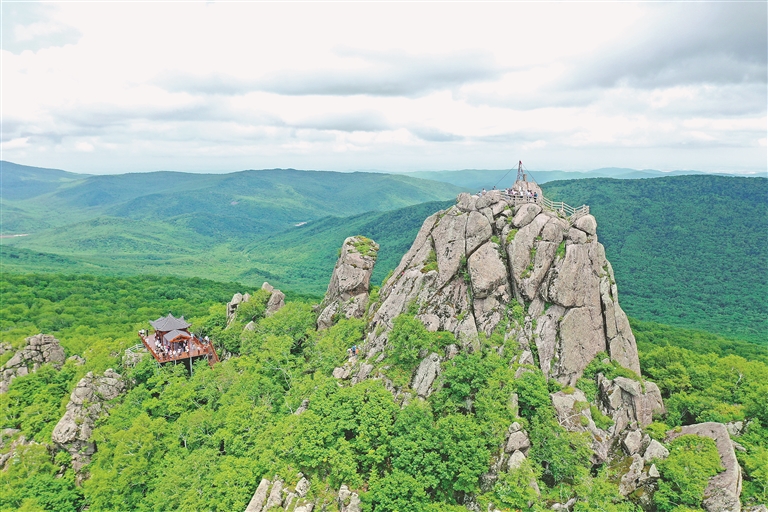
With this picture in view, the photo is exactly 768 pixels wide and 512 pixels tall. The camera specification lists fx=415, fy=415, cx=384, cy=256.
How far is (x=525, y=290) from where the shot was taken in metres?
38.8

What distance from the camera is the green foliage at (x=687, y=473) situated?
90.7 feet

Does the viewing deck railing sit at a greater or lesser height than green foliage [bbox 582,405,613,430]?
greater

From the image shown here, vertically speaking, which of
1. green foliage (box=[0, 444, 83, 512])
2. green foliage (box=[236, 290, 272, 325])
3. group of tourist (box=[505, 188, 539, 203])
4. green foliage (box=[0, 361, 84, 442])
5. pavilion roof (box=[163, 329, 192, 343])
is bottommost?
green foliage (box=[0, 444, 83, 512])

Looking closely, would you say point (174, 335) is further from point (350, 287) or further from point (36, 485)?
point (350, 287)

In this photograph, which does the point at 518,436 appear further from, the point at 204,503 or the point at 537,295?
the point at 204,503

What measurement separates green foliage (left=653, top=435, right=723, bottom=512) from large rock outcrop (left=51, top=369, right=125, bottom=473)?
5509 cm

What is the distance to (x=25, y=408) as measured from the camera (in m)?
52.2

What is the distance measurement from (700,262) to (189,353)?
175651 millimetres

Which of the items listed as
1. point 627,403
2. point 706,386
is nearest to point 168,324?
point 627,403

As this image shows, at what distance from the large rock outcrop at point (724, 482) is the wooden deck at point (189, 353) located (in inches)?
2103

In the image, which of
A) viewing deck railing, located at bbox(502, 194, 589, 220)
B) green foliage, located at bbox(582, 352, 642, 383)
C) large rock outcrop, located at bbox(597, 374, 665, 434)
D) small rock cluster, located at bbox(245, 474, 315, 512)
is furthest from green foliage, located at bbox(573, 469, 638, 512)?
viewing deck railing, located at bbox(502, 194, 589, 220)

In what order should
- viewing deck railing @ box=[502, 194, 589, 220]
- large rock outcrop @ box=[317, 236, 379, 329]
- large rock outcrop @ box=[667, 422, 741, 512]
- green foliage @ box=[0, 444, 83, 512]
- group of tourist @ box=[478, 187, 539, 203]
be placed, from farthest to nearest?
large rock outcrop @ box=[317, 236, 379, 329], group of tourist @ box=[478, 187, 539, 203], viewing deck railing @ box=[502, 194, 589, 220], green foliage @ box=[0, 444, 83, 512], large rock outcrop @ box=[667, 422, 741, 512]

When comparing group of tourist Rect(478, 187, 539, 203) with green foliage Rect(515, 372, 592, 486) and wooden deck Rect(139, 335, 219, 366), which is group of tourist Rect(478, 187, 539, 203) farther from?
wooden deck Rect(139, 335, 219, 366)

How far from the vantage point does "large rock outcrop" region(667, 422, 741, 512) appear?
27.2 m
